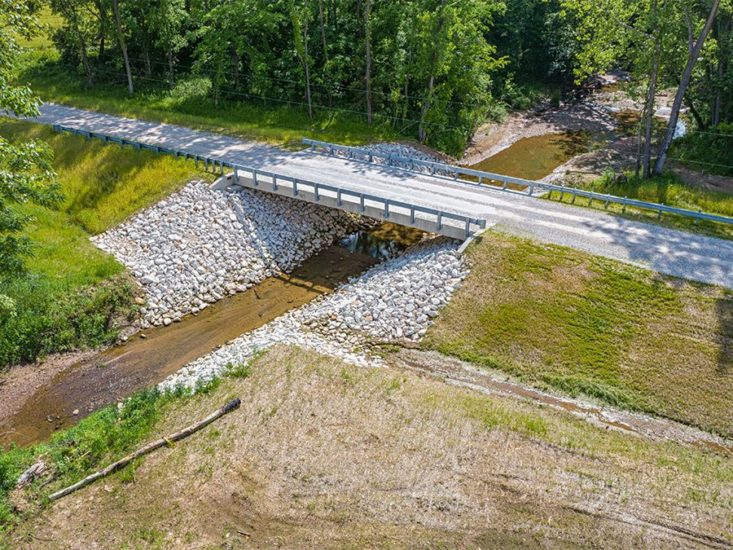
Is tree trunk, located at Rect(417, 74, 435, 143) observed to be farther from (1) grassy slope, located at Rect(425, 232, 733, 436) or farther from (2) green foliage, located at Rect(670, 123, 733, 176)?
(1) grassy slope, located at Rect(425, 232, 733, 436)

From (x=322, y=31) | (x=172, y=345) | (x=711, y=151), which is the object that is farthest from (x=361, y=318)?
(x=711, y=151)

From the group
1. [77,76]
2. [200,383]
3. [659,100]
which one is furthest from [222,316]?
[659,100]

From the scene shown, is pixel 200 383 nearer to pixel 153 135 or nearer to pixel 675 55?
pixel 153 135

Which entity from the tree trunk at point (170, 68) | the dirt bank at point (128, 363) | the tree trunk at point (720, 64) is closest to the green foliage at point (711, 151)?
the tree trunk at point (720, 64)

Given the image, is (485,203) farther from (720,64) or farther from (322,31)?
(720,64)

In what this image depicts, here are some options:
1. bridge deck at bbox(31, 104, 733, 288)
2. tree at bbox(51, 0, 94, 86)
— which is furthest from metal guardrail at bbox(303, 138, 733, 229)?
tree at bbox(51, 0, 94, 86)

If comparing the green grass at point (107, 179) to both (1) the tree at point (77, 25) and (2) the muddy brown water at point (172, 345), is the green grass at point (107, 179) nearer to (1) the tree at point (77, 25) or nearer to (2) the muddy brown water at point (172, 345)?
(2) the muddy brown water at point (172, 345)
